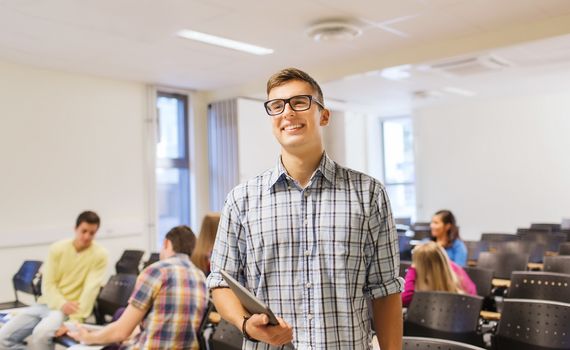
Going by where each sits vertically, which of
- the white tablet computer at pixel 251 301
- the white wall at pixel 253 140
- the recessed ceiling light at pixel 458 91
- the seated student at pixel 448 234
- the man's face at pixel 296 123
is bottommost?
the seated student at pixel 448 234

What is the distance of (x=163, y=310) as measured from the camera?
2705 millimetres

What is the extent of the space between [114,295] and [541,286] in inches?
126

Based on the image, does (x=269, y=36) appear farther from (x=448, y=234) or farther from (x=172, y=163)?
(x=172, y=163)

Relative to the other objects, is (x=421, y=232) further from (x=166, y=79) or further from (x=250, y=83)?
(x=166, y=79)

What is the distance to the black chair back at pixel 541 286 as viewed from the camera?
349 cm

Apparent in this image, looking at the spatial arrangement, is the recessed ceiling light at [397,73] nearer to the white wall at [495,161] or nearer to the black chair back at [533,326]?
the white wall at [495,161]

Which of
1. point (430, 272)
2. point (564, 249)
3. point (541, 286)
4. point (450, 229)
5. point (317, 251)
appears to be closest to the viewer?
point (317, 251)

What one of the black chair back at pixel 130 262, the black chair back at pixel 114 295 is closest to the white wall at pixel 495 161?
the black chair back at pixel 130 262

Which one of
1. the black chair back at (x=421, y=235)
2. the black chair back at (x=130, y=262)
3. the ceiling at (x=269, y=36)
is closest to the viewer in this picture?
the ceiling at (x=269, y=36)

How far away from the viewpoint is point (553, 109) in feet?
29.6

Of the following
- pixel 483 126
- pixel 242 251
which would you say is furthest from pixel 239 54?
pixel 483 126

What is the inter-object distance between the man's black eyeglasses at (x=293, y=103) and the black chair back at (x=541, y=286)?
2886 mm

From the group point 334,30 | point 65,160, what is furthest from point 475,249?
point 65,160

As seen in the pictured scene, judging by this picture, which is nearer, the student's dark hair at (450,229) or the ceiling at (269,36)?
the ceiling at (269,36)
